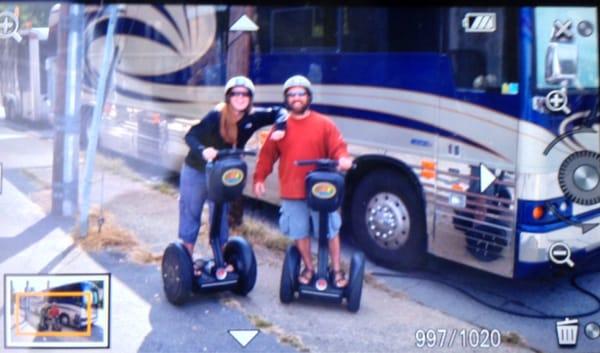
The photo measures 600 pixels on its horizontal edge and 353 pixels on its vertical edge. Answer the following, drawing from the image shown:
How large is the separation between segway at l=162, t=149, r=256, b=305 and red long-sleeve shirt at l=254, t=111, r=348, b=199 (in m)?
0.09

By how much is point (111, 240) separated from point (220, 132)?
68 centimetres

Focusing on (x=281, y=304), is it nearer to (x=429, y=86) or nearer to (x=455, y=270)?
(x=455, y=270)

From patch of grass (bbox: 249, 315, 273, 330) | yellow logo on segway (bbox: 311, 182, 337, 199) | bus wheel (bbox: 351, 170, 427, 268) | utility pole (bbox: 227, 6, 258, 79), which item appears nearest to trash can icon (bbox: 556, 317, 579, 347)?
bus wheel (bbox: 351, 170, 427, 268)

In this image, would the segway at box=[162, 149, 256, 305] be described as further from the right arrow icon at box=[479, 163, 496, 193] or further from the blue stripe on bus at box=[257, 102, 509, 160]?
the right arrow icon at box=[479, 163, 496, 193]

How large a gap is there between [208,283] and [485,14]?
1621 millimetres

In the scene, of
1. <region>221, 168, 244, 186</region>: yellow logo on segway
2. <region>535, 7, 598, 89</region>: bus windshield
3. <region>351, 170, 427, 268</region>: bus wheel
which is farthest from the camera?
<region>351, 170, 427, 268</region>: bus wheel

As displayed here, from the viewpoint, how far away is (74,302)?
9.42 ft

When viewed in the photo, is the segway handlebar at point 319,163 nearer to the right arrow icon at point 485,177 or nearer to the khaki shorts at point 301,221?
the khaki shorts at point 301,221

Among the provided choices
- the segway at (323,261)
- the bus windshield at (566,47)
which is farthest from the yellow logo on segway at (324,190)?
the bus windshield at (566,47)

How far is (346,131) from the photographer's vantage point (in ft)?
9.52

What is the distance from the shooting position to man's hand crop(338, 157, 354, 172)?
288 cm

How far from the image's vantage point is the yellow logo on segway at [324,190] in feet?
9.33

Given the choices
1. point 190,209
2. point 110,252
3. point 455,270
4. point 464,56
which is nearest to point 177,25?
point 190,209

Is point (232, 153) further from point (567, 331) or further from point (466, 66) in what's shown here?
point (567, 331)
